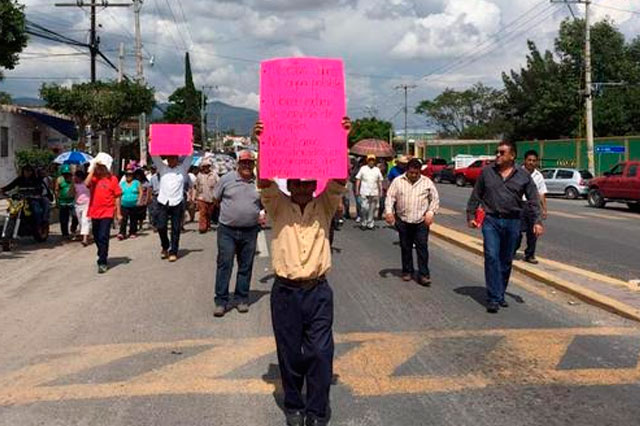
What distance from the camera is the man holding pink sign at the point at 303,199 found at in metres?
4.61

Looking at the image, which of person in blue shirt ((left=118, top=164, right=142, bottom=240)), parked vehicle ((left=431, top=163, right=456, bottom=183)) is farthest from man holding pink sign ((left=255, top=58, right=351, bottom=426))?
parked vehicle ((left=431, top=163, right=456, bottom=183))

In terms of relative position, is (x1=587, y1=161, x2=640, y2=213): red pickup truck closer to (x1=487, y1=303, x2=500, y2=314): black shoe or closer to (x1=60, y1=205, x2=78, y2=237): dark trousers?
(x1=60, y1=205, x2=78, y2=237): dark trousers

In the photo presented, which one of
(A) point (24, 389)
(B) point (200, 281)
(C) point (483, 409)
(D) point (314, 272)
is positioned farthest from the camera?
(B) point (200, 281)

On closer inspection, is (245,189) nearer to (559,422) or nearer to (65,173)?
(559,422)

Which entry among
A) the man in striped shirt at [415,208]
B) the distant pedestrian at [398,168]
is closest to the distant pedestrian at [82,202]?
the distant pedestrian at [398,168]

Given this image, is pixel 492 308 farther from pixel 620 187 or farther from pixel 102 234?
pixel 620 187

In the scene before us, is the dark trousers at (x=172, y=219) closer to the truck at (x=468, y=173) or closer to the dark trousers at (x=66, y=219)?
the dark trousers at (x=66, y=219)

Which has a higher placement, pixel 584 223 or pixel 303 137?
pixel 303 137

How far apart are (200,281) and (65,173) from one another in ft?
22.2

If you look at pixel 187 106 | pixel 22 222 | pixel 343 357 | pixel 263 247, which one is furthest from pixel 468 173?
pixel 187 106

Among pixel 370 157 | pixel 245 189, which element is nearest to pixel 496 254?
pixel 245 189

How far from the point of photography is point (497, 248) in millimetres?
8047

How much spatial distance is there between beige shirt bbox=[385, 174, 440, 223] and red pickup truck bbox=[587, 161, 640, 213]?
18363mm

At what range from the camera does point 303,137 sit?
4668 mm
